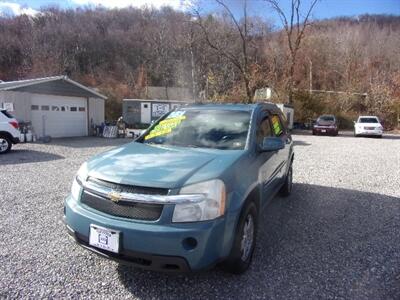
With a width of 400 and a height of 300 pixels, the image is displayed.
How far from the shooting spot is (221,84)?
37281 mm

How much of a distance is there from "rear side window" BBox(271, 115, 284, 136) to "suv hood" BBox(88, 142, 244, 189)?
176cm

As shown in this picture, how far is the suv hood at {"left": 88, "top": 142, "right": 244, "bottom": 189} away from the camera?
297cm

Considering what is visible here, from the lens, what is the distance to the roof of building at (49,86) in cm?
1700

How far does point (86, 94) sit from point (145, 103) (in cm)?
800

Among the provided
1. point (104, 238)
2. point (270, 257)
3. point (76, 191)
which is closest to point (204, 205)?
point (104, 238)

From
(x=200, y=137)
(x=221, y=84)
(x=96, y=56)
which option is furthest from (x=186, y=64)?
(x=200, y=137)

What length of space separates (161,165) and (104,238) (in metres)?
0.80

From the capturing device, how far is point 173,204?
284cm

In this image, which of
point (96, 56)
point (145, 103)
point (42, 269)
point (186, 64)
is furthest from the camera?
point (96, 56)

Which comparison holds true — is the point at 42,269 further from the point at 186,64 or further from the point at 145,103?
the point at 186,64

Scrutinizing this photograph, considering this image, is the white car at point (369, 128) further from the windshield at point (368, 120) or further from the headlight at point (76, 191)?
the headlight at point (76, 191)

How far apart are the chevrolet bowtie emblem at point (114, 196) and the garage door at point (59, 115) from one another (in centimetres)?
1688

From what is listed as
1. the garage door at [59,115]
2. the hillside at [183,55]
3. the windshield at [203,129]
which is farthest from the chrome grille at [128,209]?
the hillside at [183,55]

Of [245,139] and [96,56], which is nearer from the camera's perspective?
[245,139]
